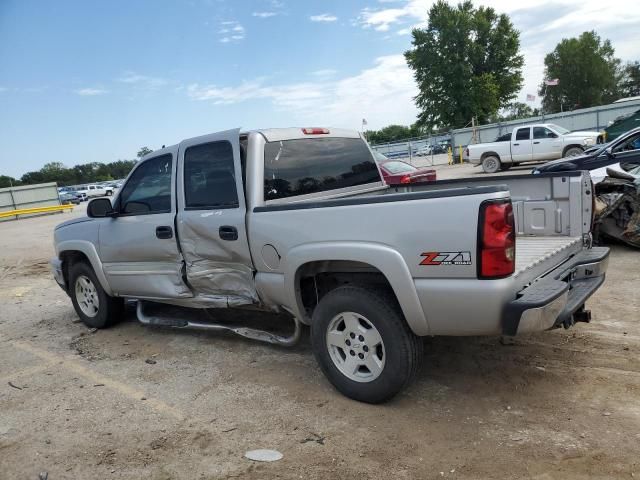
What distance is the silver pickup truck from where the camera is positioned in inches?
112

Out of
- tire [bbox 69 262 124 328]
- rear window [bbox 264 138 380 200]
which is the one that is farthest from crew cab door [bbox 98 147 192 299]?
rear window [bbox 264 138 380 200]

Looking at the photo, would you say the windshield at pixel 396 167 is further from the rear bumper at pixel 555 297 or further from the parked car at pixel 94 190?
the parked car at pixel 94 190

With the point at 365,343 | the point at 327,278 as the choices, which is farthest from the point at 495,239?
the point at 327,278

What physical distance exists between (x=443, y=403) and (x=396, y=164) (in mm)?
11700

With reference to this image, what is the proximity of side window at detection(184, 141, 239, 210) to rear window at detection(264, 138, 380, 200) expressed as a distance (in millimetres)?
329

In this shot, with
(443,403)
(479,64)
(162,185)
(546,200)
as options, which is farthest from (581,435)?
(479,64)

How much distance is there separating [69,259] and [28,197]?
28454 mm

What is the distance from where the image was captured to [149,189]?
4848 millimetres

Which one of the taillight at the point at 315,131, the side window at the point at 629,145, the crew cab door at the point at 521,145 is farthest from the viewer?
the crew cab door at the point at 521,145

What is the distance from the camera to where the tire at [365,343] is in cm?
319

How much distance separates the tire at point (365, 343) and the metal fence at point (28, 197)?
3056cm

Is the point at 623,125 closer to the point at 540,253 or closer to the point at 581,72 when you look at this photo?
the point at 540,253

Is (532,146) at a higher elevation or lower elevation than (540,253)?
higher

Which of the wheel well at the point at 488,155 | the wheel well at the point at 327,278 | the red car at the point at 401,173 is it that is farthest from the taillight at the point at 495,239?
the wheel well at the point at 488,155
